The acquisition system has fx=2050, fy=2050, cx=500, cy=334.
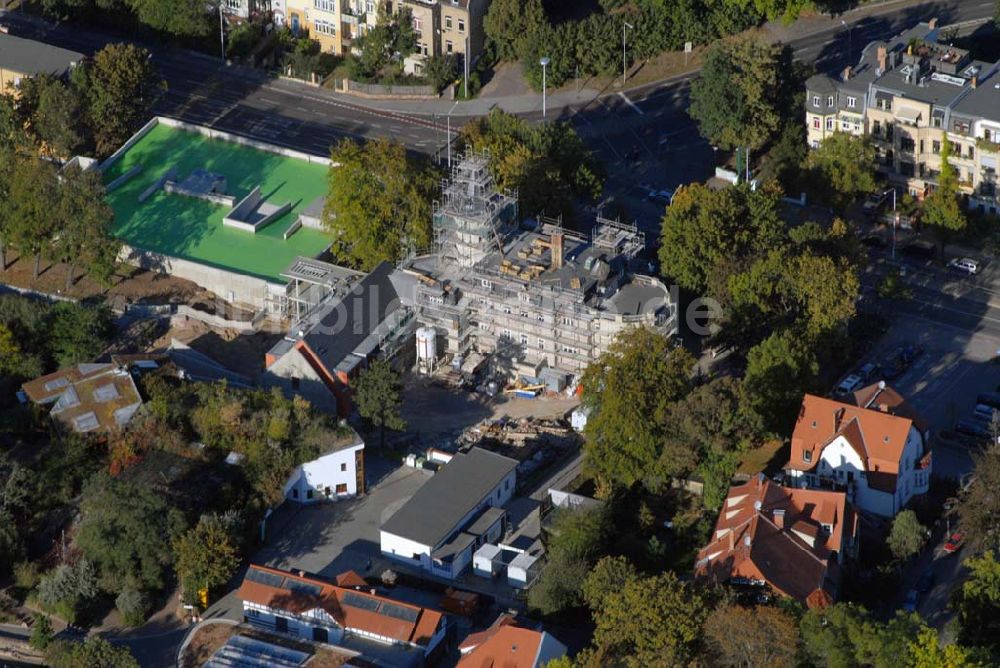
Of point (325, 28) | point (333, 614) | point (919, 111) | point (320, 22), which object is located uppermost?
point (919, 111)

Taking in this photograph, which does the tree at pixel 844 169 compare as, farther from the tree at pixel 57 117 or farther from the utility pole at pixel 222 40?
the tree at pixel 57 117

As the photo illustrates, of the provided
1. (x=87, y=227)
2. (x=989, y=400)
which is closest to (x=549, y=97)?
(x=87, y=227)

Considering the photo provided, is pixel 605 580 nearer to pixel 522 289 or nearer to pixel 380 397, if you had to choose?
pixel 380 397

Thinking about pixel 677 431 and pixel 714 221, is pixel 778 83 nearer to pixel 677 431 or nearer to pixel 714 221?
pixel 714 221

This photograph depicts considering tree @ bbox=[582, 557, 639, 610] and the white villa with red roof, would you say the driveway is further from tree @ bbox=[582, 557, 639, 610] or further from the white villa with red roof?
the white villa with red roof

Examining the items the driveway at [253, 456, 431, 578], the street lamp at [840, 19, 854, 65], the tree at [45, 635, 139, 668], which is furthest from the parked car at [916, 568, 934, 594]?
the street lamp at [840, 19, 854, 65]
